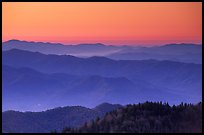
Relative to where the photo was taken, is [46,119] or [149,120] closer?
[149,120]

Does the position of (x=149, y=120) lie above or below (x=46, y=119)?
below

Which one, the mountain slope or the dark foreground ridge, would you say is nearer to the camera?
the dark foreground ridge

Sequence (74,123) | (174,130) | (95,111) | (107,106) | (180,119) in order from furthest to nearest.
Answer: (107,106), (95,111), (74,123), (180,119), (174,130)

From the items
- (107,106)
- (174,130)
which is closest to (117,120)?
(174,130)

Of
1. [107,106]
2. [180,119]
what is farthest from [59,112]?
[180,119]

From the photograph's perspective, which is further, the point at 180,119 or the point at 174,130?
the point at 180,119

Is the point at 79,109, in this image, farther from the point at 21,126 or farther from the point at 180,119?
the point at 180,119

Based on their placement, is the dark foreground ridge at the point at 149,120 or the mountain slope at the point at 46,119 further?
the mountain slope at the point at 46,119

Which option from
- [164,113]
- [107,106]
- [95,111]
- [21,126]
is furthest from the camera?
[107,106]
